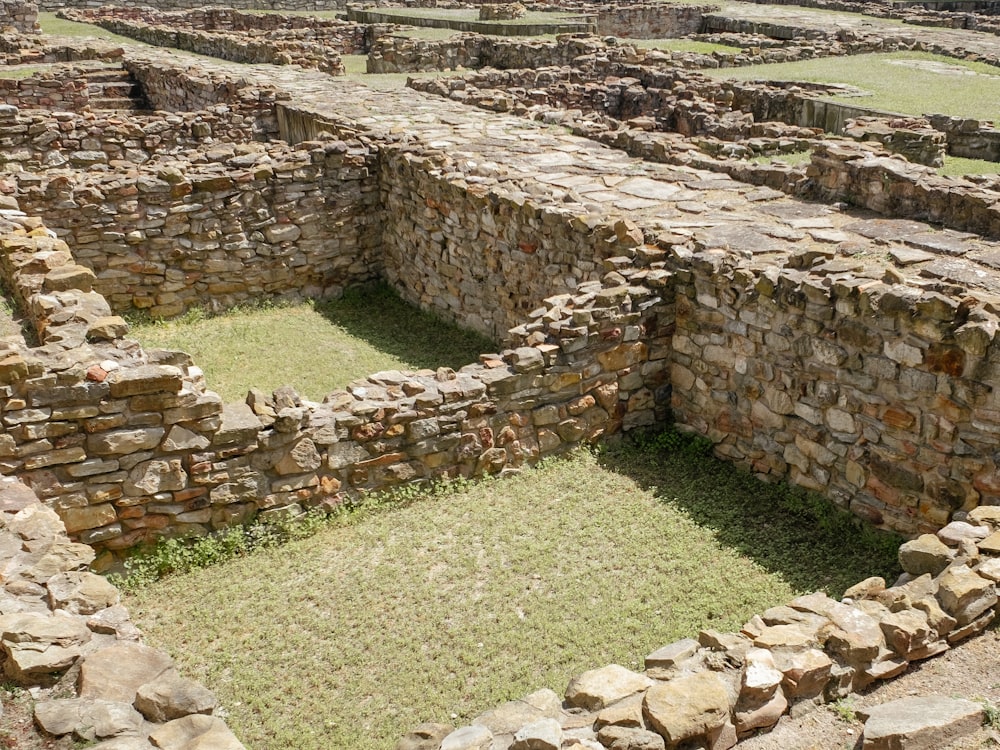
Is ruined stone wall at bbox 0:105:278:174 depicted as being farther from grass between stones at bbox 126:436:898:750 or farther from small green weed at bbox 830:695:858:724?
small green weed at bbox 830:695:858:724

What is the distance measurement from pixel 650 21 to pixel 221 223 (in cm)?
2073

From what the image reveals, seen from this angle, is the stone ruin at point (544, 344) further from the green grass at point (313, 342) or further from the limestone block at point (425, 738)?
the green grass at point (313, 342)

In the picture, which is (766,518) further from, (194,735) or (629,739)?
(194,735)

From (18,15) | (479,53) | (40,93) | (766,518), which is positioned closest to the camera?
(766,518)

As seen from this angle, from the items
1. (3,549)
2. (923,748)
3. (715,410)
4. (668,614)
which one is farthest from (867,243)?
(3,549)

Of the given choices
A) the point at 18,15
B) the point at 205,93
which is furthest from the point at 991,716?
the point at 18,15

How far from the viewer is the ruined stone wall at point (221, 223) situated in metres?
10.3

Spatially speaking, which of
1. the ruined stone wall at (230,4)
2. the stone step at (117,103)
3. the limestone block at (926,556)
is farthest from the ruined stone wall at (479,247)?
the ruined stone wall at (230,4)

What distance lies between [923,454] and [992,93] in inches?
441

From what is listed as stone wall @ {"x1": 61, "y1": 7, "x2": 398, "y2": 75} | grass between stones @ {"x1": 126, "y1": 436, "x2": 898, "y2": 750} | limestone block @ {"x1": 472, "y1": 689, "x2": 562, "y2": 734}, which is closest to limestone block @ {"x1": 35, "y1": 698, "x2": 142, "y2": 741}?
grass between stones @ {"x1": 126, "y1": 436, "x2": 898, "y2": 750}

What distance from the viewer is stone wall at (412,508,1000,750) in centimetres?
378

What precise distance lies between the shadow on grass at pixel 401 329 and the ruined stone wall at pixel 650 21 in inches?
734

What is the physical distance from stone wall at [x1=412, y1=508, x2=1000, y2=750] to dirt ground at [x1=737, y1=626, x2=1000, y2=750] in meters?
0.04

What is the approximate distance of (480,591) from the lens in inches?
236
